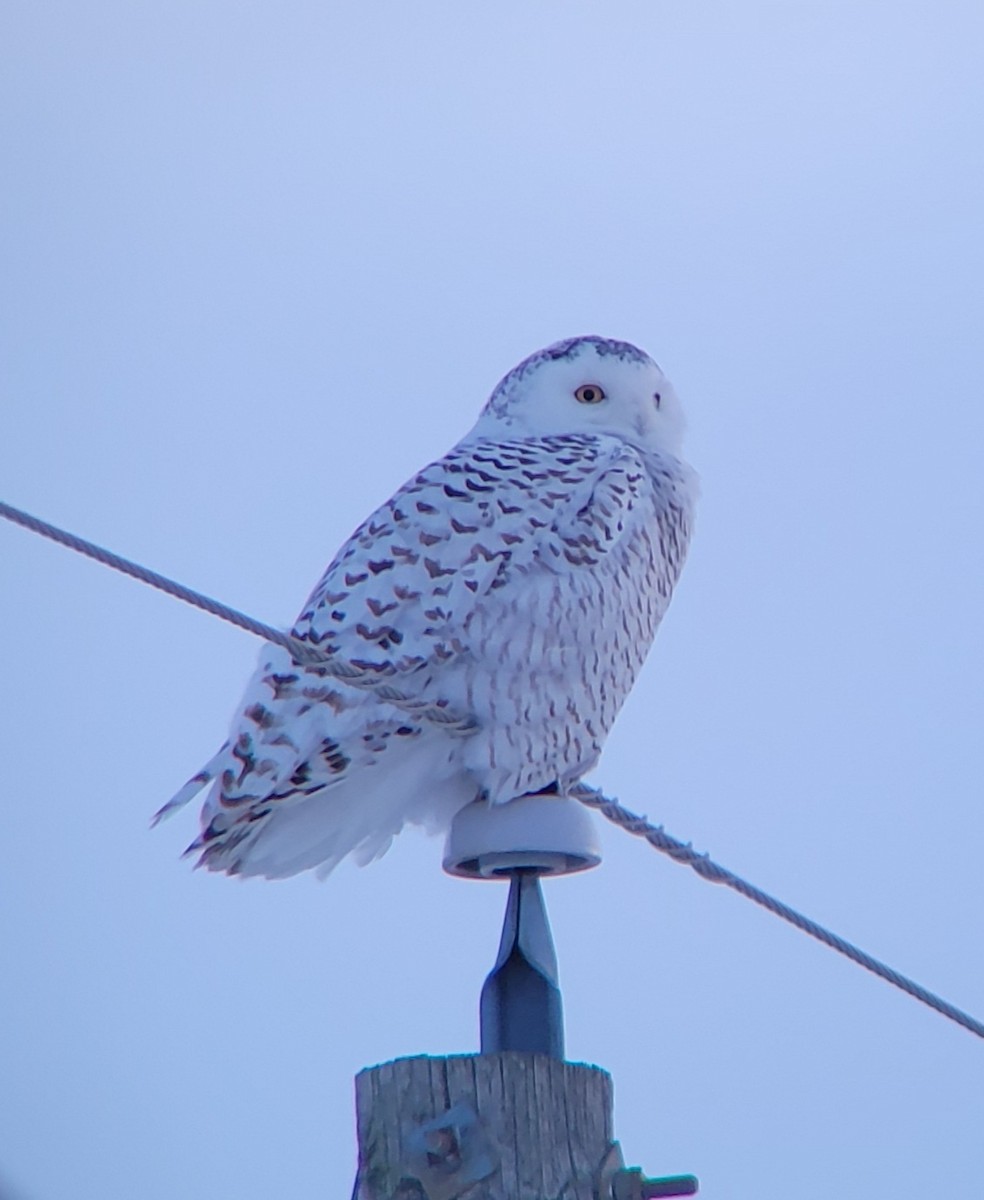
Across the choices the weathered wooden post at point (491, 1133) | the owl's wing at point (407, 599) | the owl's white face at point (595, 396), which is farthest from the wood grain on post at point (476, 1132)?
the owl's white face at point (595, 396)

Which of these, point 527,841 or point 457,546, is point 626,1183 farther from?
point 457,546

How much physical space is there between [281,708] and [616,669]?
68 cm

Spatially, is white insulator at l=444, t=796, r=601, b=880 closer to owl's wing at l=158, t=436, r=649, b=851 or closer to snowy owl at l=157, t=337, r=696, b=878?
snowy owl at l=157, t=337, r=696, b=878

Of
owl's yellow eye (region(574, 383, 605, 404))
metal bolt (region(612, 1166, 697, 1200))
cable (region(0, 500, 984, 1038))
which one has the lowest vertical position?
metal bolt (region(612, 1166, 697, 1200))

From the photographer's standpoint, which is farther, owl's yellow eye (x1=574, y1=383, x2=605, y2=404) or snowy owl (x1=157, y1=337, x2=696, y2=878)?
owl's yellow eye (x1=574, y1=383, x2=605, y2=404)

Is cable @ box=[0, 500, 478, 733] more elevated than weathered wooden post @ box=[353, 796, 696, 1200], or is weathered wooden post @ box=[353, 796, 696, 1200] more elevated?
cable @ box=[0, 500, 478, 733]

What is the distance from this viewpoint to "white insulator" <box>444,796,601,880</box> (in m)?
3.09

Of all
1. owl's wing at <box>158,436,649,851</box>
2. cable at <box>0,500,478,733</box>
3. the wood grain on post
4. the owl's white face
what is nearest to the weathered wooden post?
the wood grain on post

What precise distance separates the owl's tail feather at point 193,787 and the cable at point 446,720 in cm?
37

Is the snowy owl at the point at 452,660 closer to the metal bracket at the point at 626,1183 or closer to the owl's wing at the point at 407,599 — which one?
the owl's wing at the point at 407,599

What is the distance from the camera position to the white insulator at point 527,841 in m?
3.09

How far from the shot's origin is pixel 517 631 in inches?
144

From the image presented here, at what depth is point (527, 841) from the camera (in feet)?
10.2

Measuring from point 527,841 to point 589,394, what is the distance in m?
1.44
